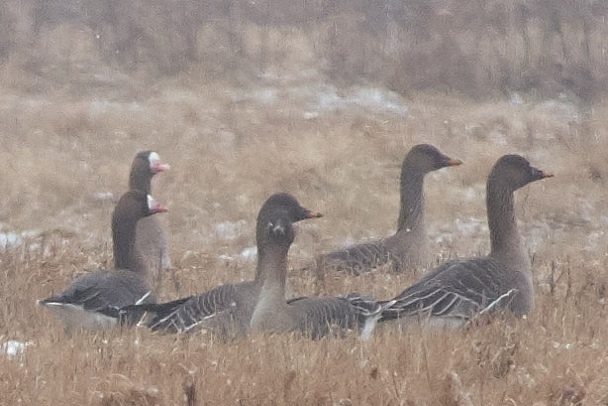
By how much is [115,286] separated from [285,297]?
118 centimetres

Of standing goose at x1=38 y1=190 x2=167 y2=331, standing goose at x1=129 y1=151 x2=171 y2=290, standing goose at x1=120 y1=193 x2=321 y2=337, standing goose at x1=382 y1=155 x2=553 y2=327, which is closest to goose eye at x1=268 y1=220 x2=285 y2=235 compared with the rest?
standing goose at x1=120 y1=193 x2=321 y2=337

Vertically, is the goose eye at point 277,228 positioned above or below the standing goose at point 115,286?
above

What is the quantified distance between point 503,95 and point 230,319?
2018cm

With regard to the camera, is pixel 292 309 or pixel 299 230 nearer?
pixel 292 309

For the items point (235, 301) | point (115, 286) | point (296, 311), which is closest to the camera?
point (296, 311)

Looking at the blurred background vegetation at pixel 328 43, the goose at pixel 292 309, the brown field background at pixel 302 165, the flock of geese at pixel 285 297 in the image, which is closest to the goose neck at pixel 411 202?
the brown field background at pixel 302 165

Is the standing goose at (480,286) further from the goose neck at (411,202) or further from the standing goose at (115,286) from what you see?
the goose neck at (411,202)

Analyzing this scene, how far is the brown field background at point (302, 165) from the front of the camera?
18.2 feet

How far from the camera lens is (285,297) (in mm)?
7512

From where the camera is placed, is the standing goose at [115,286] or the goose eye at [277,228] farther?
the goose eye at [277,228]

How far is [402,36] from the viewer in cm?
2934

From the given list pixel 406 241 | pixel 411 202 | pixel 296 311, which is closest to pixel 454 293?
pixel 296 311

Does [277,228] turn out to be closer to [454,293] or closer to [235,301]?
[235,301]

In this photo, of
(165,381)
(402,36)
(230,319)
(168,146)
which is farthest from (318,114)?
(165,381)
